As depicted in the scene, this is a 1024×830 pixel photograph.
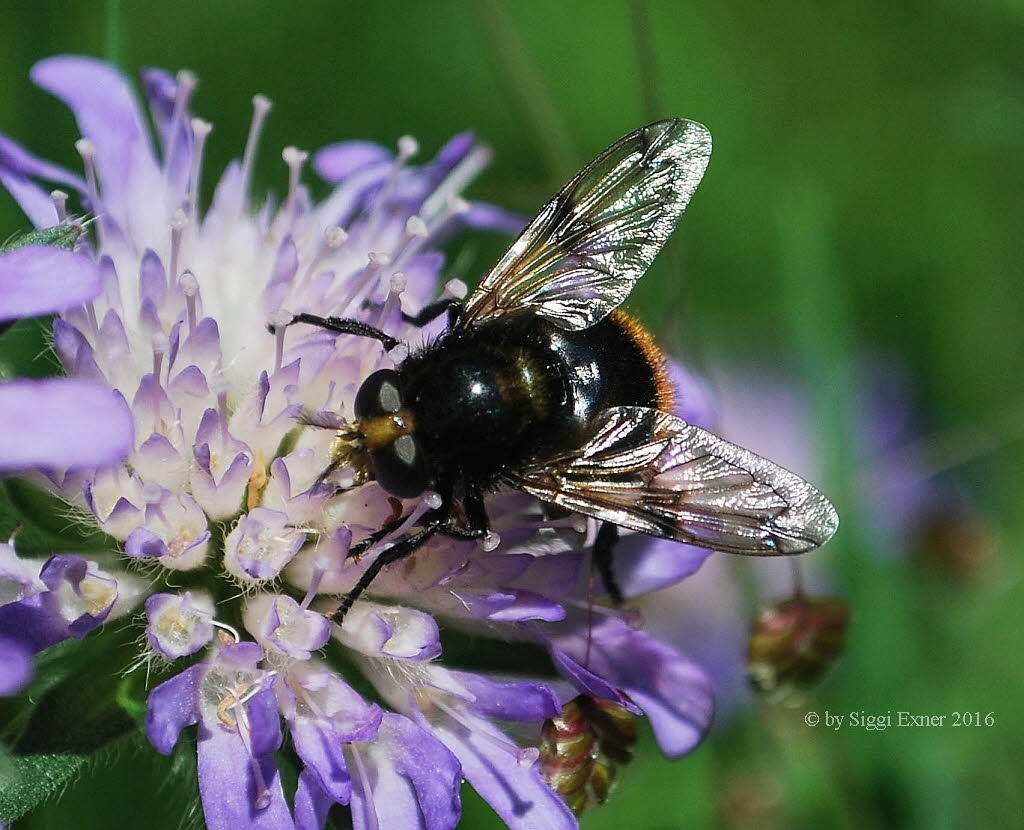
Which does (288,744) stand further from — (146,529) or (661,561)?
(661,561)

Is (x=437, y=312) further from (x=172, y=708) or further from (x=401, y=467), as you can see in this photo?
(x=172, y=708)

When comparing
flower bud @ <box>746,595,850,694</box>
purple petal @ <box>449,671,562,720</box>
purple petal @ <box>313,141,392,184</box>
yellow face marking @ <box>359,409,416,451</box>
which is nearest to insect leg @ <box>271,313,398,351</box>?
yellow face marking @ <box>359,409,416,451</box>

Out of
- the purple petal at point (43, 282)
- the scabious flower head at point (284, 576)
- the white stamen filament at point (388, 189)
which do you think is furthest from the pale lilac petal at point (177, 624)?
the white stamen filament at point (388, 189)

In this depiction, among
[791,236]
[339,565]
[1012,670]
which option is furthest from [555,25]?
[339,565]

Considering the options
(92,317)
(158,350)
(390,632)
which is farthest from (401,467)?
(92,317)

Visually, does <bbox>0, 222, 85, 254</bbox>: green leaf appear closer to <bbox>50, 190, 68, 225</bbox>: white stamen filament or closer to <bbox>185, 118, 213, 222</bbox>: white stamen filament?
<bbox>50, 190, 68, 225</bbox>: white stamen filament

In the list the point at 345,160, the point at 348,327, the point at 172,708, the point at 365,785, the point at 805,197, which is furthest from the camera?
the point at 805,197
